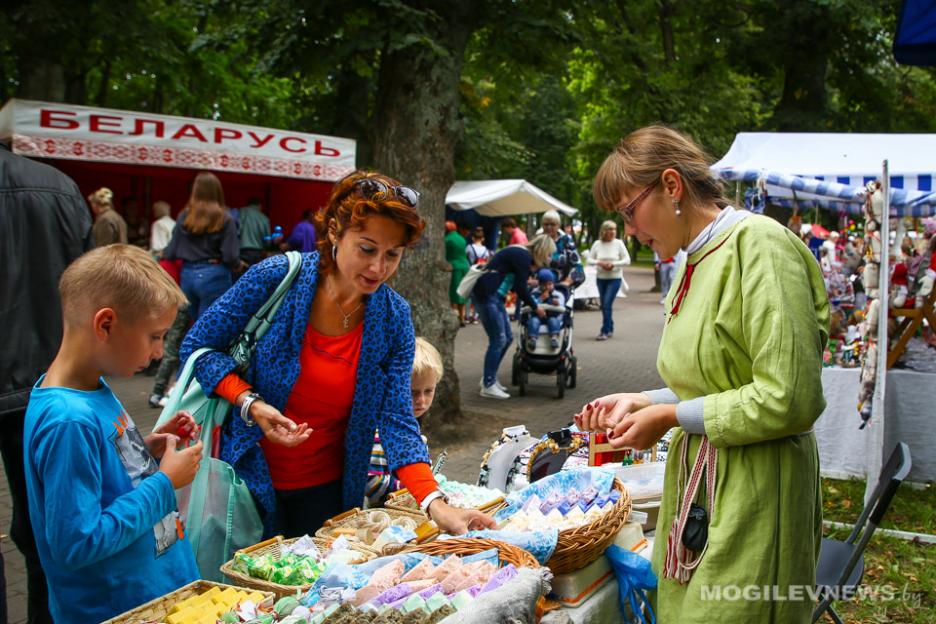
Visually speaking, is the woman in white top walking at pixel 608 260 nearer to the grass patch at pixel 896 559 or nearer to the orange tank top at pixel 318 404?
the grass patch at pixel 896 559

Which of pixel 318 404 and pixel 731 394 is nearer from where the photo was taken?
pixel 731 394

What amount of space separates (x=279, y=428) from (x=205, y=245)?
19.4 ft

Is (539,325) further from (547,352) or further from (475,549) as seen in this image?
(475,549)

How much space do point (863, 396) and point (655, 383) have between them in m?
4.47

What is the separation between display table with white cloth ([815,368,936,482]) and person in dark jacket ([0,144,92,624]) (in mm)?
5240

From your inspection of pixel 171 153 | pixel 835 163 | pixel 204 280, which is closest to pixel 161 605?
pixel 204 280

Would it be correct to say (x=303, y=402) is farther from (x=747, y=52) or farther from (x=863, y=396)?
(x=747, y=52)

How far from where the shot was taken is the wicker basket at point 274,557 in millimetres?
2162

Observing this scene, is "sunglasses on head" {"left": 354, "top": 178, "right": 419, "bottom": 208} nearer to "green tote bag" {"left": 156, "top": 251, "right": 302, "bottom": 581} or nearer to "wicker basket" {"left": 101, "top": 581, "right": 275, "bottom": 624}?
"green tote bag" {"left": 156, "top": 251, "right": 302, "bottom": 581}

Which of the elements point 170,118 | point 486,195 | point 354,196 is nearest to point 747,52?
point 486,195

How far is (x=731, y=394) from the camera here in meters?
1.74

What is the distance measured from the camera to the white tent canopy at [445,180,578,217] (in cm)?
1758

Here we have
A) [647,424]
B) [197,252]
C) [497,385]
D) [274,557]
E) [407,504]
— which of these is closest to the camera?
[647,424]

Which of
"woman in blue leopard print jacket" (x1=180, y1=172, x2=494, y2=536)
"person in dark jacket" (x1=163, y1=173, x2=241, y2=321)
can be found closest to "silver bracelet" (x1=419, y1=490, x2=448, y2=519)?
"woman in blue leopard print jacket" (x1=180, y1=172, x2=494, y2=536)
